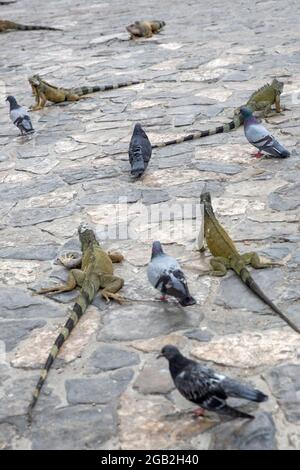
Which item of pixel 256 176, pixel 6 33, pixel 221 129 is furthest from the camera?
pixel 6 33

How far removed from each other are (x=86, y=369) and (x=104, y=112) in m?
5.77

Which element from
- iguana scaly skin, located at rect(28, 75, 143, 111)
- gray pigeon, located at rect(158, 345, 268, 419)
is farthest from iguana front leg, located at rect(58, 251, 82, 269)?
iguana scaly skin, located at rect(28, 75, 143, 111)

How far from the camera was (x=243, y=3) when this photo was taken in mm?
16453

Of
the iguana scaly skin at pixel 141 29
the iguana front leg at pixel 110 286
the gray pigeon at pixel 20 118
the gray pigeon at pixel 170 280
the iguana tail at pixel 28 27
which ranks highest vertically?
the gray pigeon at pixel 170 280

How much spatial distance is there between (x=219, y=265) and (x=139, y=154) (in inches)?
87.9

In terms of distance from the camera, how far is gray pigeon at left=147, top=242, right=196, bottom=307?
14.9 ft

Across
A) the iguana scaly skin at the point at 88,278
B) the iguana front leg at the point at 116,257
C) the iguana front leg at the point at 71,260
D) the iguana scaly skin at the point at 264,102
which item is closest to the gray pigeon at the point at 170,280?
the iguana scaly skin at the point at 88,278

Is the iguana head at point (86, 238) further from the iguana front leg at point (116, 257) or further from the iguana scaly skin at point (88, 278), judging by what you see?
the iguana front leg at point (116, 257)

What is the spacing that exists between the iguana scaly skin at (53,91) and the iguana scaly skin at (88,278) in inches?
187

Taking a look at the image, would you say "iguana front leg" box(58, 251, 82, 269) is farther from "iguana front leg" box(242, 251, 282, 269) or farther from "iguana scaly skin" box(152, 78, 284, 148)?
"iguana scaly skin" box(152, 78, 284, 148)

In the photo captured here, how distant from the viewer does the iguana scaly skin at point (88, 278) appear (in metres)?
4.74
